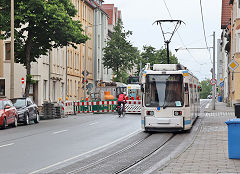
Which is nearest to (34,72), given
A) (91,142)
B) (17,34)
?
(17,34)

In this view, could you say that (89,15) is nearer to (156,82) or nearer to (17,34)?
(17,34)

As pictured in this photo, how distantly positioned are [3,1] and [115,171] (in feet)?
89.2

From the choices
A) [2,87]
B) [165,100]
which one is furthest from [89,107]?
[165,100]

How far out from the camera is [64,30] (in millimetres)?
36344

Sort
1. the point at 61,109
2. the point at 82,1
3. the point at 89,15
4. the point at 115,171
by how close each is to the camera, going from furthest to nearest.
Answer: the point at 89,15
the point at 82,1
the point at 61,109
the point at 115,171

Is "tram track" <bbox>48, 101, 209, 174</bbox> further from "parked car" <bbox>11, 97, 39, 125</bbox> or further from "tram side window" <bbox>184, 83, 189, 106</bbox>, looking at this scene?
"parked car" <bbox>11, 97, 39, 125</bbox>

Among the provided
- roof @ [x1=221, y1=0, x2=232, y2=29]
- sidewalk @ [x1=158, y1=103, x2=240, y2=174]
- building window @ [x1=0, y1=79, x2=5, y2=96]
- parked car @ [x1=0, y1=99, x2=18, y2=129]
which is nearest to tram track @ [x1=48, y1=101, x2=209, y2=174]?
sidewalk @ [x1=158, y1=103, x2=240, y2=174]

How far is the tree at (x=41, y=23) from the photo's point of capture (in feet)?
117

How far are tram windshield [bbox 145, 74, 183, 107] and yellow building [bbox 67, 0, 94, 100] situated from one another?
150ft

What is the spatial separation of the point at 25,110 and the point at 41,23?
727 cm

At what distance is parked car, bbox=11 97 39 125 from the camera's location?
3111 centimetres

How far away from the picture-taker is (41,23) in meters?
36.5

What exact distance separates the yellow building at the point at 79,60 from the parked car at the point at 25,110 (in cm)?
3533

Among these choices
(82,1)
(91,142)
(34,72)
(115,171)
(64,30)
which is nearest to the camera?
(115,171)
